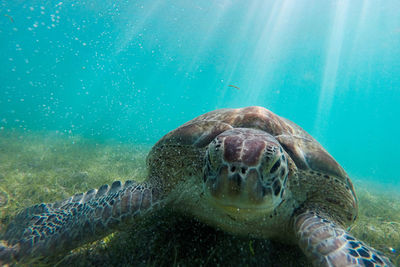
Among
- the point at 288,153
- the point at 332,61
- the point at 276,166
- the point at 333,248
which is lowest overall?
the point at 333,248

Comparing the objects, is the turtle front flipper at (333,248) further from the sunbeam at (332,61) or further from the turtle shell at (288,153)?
the sunbeam at (332,61)

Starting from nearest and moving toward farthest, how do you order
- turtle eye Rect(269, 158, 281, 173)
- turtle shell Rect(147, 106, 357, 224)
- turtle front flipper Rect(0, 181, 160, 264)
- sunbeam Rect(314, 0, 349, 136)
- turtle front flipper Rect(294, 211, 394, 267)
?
turtle front flipper Rect(294, 211, 394, 267)
turtle eye Rect(269, 158, 281, 173)
turtle front flipper Rect(0, 181, 160, 264)
turtle shell Rect(147, 106, 357, 224)
sunbeam Rect(314, 0, 349, 136)

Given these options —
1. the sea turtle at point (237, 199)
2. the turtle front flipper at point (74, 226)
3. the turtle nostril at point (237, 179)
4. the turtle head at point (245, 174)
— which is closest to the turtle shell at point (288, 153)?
the sea turtle at point (237, 199)

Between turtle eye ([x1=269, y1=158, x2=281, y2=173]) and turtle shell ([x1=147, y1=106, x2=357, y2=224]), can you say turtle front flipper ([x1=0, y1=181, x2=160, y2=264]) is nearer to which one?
turtle shell ([x1=147, y1=106, x2=357, y2=224])

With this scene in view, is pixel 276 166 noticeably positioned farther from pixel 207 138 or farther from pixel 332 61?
pixel 332 61

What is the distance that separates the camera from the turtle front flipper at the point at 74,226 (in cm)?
142

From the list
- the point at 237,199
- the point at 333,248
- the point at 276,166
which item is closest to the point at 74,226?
the point at 237,199

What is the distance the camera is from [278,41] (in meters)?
38.6

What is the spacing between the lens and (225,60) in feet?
160

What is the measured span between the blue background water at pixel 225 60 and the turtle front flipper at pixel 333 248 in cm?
847

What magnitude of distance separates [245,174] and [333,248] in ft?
2.29

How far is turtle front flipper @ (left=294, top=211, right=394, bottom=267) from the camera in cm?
108

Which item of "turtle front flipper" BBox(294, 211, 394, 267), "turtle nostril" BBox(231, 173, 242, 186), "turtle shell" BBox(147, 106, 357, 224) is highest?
"turtle nostril" BBox(231, 173, 242, 186)

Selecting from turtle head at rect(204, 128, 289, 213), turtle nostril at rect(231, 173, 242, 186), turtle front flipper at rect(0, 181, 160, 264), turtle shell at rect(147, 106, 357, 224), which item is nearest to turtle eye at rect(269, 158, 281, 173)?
turtle head at rect(204, 128, 289, 213)
